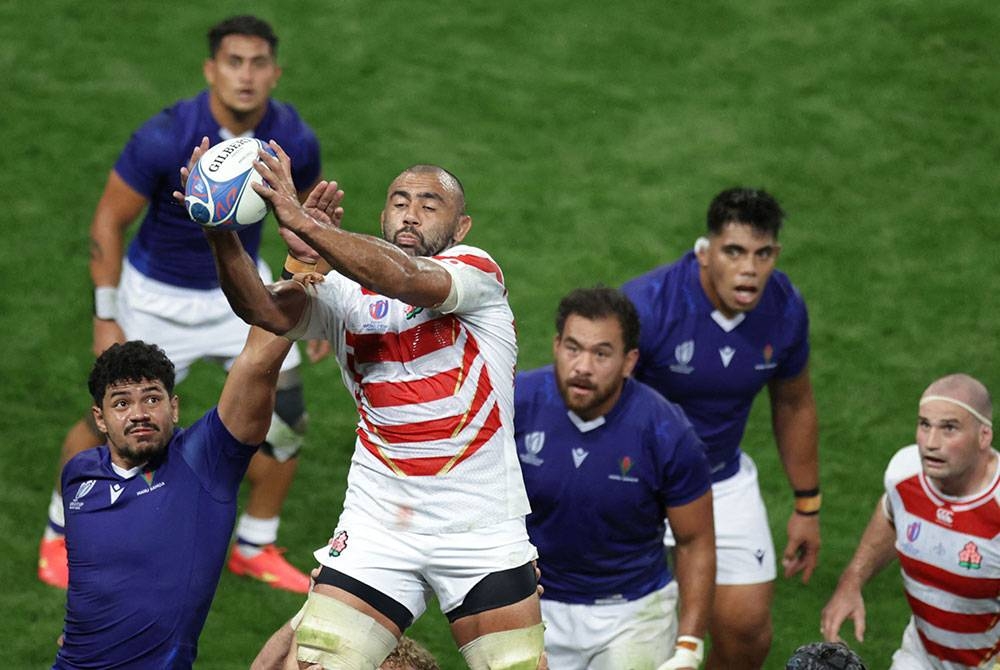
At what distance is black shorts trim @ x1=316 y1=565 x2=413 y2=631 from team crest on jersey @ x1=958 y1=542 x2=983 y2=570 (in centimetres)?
275

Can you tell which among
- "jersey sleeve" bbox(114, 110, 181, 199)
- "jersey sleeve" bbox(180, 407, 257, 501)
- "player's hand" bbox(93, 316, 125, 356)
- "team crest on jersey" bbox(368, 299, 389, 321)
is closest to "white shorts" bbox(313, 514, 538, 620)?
"team crest on jersey" bbox(368, 299, 389, 321)

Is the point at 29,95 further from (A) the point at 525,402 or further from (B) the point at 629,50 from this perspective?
(A) the point at 525,402

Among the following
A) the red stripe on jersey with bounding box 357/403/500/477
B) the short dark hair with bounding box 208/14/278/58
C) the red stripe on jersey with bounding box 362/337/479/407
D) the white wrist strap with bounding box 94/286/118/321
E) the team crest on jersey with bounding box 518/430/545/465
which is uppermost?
the short dark hair with bounding box 208/14/278/58

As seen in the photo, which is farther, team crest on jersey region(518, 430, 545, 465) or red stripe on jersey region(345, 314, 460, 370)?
team crest on jersey region(518, 430, 545, 465)

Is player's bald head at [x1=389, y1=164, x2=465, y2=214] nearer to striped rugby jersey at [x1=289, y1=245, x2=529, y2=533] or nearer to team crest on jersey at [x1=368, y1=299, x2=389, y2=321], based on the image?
striped rugby jersey at [x1=289, y1=245, x2=529, y2=533]

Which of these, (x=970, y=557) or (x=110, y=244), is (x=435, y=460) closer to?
(x=970, y=557)

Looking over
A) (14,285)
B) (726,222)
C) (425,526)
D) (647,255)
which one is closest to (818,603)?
(726,222)

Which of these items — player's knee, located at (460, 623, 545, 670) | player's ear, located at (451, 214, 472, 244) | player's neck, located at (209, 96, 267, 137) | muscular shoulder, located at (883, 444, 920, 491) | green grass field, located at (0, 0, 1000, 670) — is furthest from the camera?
green grass field, located at (0, 0, 1000, 670)

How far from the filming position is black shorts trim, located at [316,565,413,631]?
6.19 metres

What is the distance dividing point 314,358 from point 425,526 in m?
3.57

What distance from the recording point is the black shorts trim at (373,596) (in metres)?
6.19

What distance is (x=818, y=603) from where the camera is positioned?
31.7ft

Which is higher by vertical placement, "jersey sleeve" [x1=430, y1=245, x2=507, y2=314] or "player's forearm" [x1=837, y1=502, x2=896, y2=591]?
"jersey sleeve" [x1=430, y1=245, x2=507, y2=314]

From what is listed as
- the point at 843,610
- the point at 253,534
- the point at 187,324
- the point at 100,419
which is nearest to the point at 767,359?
the point at 843,610
